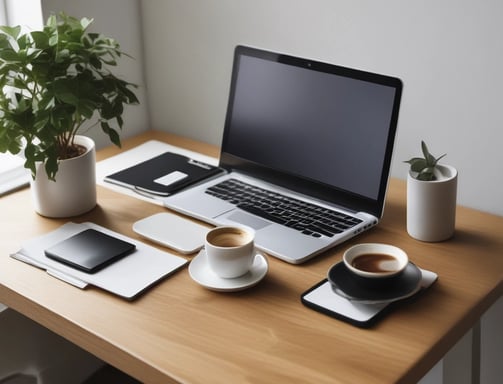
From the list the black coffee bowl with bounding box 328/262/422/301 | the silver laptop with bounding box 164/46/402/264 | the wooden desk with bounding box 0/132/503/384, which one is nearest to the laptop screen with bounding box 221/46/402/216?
the silver laptop with bounding box 164/46/402/264

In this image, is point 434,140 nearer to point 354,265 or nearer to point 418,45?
point 418,45

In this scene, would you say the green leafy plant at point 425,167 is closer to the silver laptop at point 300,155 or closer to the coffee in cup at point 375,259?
the silver laptop at point 300,155

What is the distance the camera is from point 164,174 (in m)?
1.76

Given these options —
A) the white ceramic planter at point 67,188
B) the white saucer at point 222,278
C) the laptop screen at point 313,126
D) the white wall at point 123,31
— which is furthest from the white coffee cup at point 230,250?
the white wall at point 123,31

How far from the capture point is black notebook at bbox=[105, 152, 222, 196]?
1.70 metres

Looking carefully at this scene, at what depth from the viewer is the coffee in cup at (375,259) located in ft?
4.17

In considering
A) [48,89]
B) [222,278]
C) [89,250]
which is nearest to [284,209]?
[222,278]

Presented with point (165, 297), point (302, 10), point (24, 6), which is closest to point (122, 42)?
point (24, 6)

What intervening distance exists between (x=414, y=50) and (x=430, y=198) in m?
0.34

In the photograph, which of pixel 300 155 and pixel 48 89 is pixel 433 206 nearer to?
pixel 300 155

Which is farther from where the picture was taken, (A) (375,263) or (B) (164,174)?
(B) (164,174)

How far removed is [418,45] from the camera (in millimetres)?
1575

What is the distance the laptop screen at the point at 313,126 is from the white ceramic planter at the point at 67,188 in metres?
0.31

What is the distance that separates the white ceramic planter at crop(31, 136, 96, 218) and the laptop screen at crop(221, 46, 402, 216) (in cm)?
31
